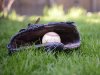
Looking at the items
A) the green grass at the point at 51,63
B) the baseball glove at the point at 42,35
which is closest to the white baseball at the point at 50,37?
the baseball glove at the point at 42,35

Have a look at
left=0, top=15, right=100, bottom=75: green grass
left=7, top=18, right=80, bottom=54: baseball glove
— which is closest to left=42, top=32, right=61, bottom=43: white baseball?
left=7, top=18, right=80, bottom=54: baseball glove

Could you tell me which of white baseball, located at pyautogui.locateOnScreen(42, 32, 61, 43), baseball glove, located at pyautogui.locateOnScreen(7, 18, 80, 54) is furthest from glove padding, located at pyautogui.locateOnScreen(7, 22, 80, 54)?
white baseball, located at pyautogui.locateOnScreen(42, 32, 61, 43)

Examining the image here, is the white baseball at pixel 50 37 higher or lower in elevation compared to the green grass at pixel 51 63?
higher

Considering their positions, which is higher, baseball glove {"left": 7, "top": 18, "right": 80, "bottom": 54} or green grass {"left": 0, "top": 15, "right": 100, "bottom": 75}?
baseball glove {"left": 7, "top": 18, "right": 80, "bottom": 54}

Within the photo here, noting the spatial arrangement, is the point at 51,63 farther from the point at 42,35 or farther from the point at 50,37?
the point at 42,35

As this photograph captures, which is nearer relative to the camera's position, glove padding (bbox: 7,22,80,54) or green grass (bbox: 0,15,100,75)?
green grass (bbox: 0,15,100,75)

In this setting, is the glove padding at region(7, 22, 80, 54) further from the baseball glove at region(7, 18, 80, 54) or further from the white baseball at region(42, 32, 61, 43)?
the white baseball at region(42, 32, 61, 43)

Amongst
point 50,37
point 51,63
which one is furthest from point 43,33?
point 51,63

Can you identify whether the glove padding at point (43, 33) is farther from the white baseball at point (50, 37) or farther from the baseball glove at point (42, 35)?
the white baseball at point (50, 37)

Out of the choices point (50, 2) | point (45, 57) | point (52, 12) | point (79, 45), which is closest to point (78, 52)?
point (79, 45)
